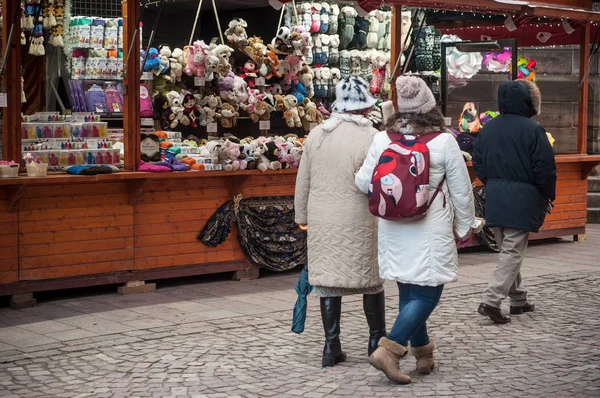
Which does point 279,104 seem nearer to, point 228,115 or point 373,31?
point 228,115

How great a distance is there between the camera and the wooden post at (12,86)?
332 inches

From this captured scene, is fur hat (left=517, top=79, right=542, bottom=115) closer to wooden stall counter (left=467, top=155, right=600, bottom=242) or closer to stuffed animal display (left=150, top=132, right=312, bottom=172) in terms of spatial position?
stuffed animal display (left=150, top=132, right=312, bottom=172)

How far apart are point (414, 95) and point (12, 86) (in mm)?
3670

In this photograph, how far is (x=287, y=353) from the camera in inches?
278

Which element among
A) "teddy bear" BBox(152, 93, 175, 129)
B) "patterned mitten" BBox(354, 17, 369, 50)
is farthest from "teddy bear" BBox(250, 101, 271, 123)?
"patterned mitten" BBox(354, 17, 369, 50)

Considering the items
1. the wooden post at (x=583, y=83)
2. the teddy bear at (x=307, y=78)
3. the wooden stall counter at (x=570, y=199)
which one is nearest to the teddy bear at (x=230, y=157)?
the teddy bear at (x=307, y=78)

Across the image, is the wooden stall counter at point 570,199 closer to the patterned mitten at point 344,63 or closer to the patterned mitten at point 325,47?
the patterned mitten at point 344,63

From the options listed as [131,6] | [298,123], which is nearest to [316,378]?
[131,6]

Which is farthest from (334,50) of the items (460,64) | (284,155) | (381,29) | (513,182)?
(513,182)

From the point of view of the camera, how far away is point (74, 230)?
29.0ft

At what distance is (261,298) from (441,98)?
4574 millimetres

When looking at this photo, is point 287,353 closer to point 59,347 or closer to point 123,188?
point 59,347

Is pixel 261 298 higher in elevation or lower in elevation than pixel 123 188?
lower

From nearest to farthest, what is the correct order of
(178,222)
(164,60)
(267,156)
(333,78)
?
(178,222), (267,156), (164,60), (333,78)
